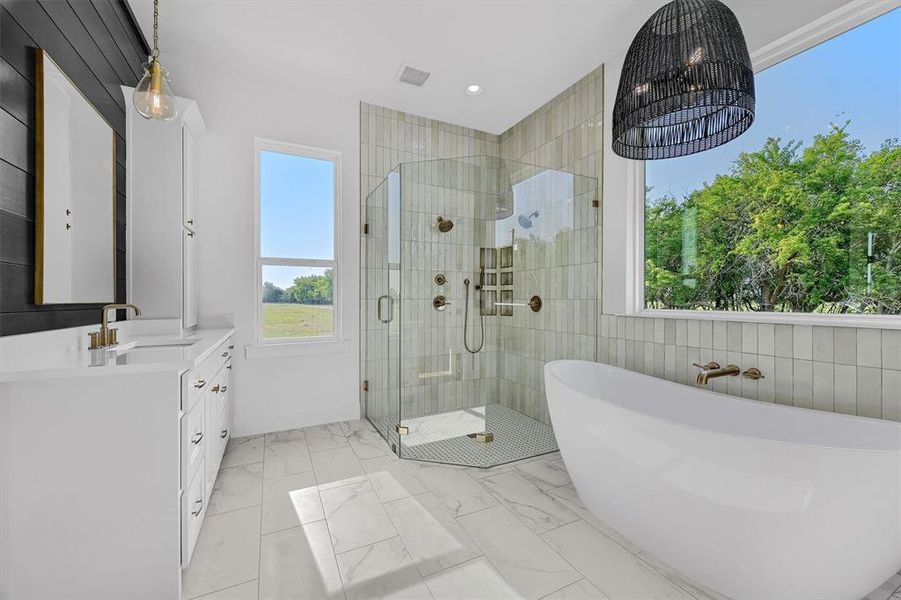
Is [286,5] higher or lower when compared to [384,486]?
higher

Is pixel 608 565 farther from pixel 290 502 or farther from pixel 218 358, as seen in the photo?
pixel 218 358

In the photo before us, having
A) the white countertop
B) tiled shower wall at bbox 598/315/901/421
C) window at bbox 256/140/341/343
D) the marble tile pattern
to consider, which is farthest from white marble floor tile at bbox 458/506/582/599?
window at bbox 256/140/341/343

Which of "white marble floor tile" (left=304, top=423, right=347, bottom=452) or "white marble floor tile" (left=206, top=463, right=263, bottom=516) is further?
"white marble floor tile" (left=304, top=423, right=347, bottom=452)

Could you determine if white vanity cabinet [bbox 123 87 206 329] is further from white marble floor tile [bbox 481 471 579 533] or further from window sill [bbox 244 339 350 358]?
white marble floor tile [bbox 481 471 579 533]

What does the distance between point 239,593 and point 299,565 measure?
0.23 m

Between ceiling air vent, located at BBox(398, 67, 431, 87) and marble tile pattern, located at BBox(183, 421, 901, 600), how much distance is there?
115 inches

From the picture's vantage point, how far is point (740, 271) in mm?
2197

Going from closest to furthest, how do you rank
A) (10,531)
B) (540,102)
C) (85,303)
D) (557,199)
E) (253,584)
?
(10,531) → (253,584) → (85,303) → (557,199) → (540,102)

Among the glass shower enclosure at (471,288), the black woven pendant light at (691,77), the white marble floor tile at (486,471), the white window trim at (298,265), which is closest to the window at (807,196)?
the black woven pendant light at (691,77)

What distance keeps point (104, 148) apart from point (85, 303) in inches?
32.2

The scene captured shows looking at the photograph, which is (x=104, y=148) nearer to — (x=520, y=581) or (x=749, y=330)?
(x=520, y=581)

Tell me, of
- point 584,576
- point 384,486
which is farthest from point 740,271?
point 384,486

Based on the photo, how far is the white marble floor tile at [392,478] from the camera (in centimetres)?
220

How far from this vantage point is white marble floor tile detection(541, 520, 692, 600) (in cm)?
146
